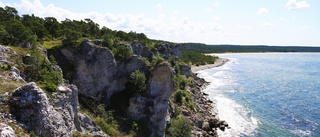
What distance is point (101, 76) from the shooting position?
44531mm

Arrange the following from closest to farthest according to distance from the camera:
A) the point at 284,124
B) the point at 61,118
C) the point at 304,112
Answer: the point at 61,118 → the point at 284,124 → the point at 304,112

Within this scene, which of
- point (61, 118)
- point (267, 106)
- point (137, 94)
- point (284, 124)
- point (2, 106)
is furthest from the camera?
point (267, 106)

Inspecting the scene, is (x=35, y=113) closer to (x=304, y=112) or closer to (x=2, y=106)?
(x=2, y=106)

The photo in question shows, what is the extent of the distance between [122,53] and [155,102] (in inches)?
449

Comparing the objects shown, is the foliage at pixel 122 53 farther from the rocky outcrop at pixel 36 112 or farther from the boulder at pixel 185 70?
the boulder at pixel 185 70

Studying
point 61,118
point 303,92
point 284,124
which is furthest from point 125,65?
point 303,92

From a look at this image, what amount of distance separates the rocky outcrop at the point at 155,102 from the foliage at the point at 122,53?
246 inches

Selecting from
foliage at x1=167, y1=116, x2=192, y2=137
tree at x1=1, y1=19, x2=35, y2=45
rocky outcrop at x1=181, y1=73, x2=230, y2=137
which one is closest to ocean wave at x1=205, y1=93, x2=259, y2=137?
rocky outcrop at x1=181, y1=73, x2=230, y2=137

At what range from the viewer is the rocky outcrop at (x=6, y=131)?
16.9 meters

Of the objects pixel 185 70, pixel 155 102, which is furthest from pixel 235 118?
pixel 185 70

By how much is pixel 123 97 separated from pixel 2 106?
2635 centimetres

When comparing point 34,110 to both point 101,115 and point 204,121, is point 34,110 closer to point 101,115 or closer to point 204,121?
point 101,115

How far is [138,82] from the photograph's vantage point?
145 ft

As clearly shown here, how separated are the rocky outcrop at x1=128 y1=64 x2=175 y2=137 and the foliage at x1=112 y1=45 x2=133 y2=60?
246 inches
